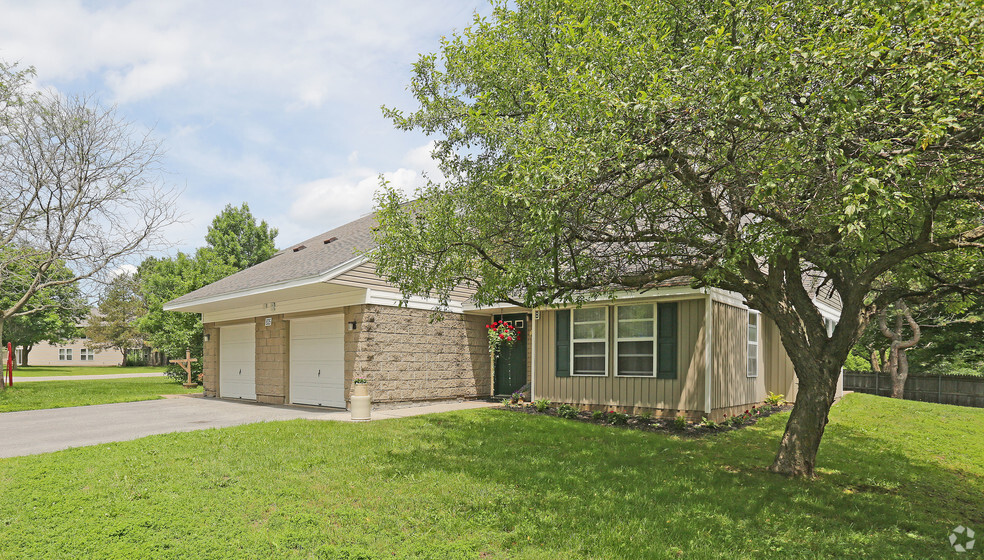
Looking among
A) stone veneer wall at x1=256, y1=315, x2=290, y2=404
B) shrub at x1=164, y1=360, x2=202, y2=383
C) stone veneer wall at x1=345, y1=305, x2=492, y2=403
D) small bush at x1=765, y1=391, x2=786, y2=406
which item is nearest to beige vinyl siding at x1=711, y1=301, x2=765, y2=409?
small bush at x1=765, y1=391, x2=786, y2=406

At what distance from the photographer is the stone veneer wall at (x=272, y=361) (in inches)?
600

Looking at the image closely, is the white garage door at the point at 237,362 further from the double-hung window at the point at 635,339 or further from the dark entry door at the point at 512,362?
the double-hung window at the point at 635,339

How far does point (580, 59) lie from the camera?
19.8 feet

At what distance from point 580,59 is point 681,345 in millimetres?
7022

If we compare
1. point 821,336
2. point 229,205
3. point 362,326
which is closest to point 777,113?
point 821,336

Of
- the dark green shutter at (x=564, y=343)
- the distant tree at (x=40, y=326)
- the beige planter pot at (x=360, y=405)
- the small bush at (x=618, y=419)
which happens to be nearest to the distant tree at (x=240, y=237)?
the distant tree at (x=40, y=326)

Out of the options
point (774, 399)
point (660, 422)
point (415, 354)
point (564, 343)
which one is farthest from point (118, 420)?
point (774, 399)

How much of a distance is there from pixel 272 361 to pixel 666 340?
34.2ft

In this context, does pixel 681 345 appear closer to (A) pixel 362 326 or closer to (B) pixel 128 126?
(A) pixel 362 326

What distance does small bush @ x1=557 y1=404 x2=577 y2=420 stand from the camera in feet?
38.6

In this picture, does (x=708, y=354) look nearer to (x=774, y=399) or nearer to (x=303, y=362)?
(x=774, y=399)

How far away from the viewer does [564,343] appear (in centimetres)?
1306

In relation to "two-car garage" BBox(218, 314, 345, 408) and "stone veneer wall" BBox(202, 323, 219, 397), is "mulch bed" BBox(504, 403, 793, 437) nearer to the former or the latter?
"two-car garage" BBox(218, 314, 345, 408)

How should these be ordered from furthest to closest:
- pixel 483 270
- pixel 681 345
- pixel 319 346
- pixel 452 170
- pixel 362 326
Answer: pixel 319 346, pixel 362 326, pixel 681 345, pixel 452 170, pixel 483 270
